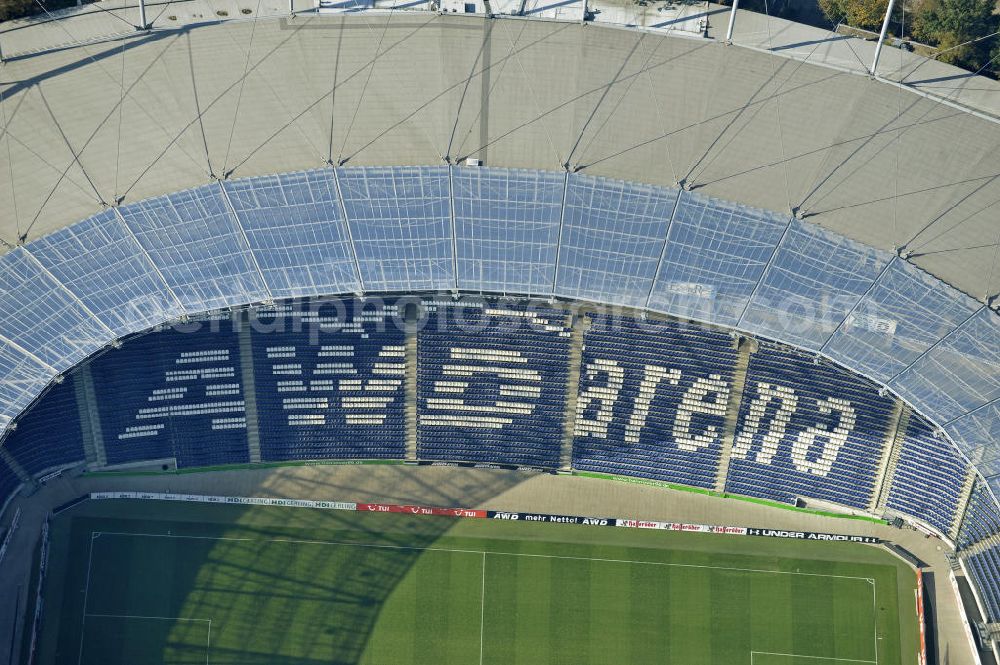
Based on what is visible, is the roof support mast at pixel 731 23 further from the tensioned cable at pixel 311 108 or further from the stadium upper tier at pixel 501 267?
the tensioned cable at pixel 311 108

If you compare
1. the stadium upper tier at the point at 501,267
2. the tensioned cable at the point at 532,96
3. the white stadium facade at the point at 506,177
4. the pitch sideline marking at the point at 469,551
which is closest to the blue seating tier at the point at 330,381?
the pitch sideline marking at the point at 469,551

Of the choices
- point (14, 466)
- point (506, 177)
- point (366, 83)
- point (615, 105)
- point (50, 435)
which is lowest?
point (14, 466)

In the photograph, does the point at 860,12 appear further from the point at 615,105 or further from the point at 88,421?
the point at 88,421

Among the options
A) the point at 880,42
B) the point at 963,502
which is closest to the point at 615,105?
the point at 880,42

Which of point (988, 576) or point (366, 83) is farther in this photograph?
point (988, 576)

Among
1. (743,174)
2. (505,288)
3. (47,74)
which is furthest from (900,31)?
(47,74)
